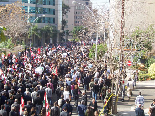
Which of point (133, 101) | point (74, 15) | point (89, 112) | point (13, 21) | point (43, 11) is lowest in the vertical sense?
point (133, 101)

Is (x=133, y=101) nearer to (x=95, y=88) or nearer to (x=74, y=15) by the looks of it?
(x=95, y=88)

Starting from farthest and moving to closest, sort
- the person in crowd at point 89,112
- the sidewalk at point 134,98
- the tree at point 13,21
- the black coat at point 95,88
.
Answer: the tree at point 13,21
the black coat at point 95,88
the sidewalk at point 134,98
the person in crowd at point 89,112

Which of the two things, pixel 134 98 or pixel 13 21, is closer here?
pixel 134 98

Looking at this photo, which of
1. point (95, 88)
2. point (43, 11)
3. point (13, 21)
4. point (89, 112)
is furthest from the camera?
point (43, 11)

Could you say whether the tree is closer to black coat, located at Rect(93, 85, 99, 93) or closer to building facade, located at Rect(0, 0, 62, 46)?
building facade, located at Rect(0, 0, 62, 46)

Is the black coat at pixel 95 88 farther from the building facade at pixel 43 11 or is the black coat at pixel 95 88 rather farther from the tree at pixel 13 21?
the building facade at pixel 43 11

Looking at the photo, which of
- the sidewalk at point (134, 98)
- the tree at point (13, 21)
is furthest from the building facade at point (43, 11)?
the sidewalk at point (134, 98)

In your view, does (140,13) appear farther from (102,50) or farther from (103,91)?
(103,91)

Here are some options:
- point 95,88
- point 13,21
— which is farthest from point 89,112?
point 13,21

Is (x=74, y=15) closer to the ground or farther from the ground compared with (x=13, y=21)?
farther from the ground

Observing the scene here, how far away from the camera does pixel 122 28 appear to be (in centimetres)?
1311

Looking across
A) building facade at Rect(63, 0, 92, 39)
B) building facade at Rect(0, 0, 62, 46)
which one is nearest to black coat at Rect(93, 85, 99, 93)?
building facade at Rect(0, 0, 62, 46)

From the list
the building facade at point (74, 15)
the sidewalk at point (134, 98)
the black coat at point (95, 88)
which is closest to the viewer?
the sidewalk at point (134, 98)

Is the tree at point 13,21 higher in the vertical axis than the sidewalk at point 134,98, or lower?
higher
